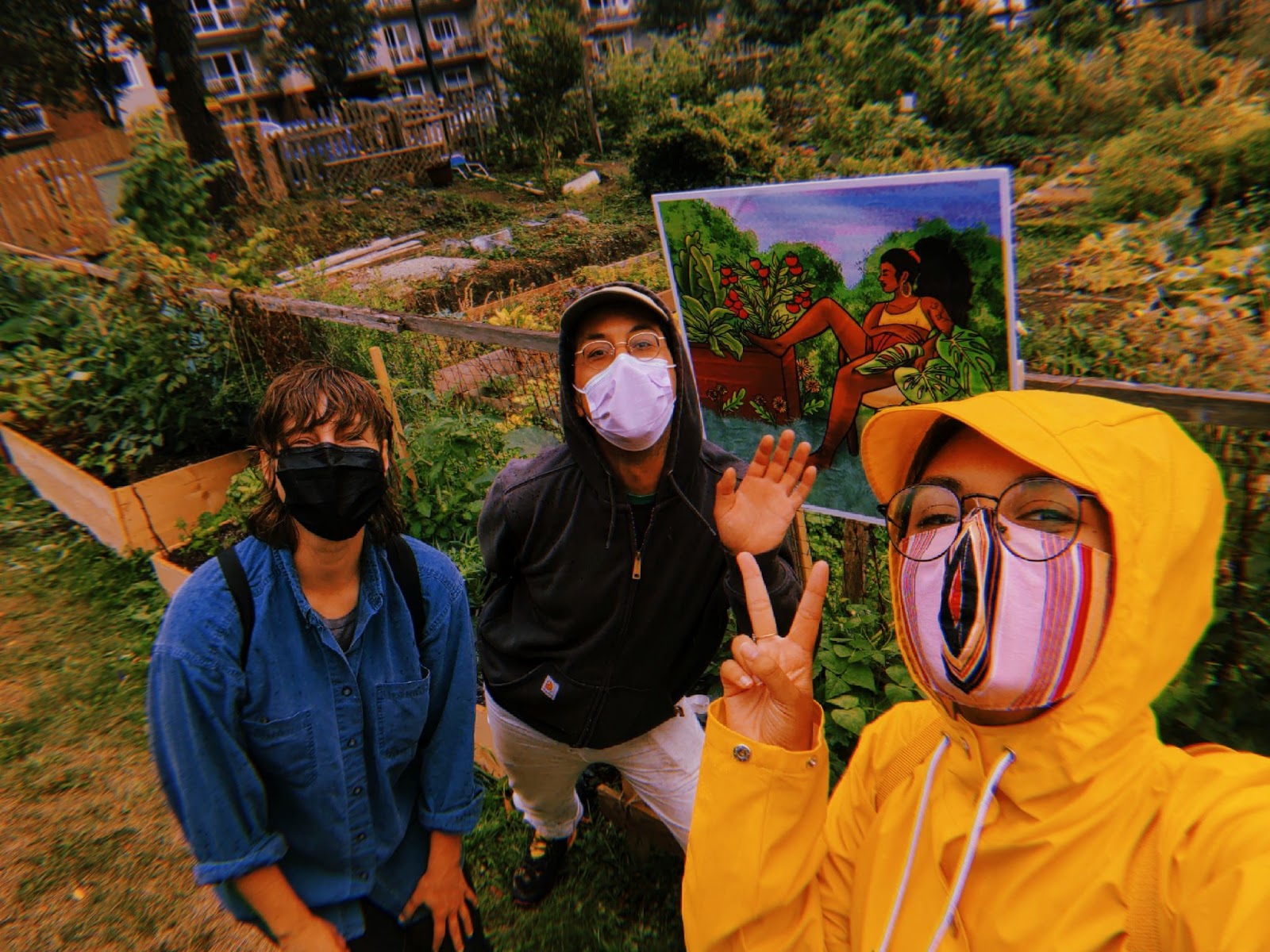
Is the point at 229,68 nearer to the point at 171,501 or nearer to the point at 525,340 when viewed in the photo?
the point at 171,501

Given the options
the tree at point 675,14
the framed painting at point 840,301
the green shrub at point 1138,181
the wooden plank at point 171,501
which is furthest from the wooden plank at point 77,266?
the tree at point 675,14

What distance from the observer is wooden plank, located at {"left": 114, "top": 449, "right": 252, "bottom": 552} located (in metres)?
5.40

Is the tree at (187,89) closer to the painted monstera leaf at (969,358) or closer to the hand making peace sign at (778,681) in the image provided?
the painted monstera leaf at (969,358)

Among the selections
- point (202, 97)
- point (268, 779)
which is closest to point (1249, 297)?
point (268, 779)

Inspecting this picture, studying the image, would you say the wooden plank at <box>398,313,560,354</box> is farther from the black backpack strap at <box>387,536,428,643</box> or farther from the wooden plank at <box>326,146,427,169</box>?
the wooden plank at <box>326,146,427,169</box>

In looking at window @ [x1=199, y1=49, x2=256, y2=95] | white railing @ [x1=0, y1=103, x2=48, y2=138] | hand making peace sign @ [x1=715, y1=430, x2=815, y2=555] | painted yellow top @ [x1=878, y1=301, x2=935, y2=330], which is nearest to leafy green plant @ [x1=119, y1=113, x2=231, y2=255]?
hand making peace sign @ [x1=715, y1=430, x2=815, y2=555]

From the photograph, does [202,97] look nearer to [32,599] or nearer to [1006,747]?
[32,599]

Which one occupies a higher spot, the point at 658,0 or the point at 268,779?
the point at 658,0

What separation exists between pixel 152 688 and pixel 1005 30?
809 inches

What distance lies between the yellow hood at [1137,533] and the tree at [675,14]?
104 ft

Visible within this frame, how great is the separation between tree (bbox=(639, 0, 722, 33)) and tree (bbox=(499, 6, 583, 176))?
32.2 feet

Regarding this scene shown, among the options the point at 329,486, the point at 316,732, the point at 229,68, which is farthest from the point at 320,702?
the point at 229,68

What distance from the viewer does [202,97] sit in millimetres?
16750

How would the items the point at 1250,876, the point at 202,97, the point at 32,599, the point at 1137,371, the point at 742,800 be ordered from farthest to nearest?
the point at 202,97 → the point at 32,599 → the point at 1137,371 → the point at 742,800 → the point at 1250,876
